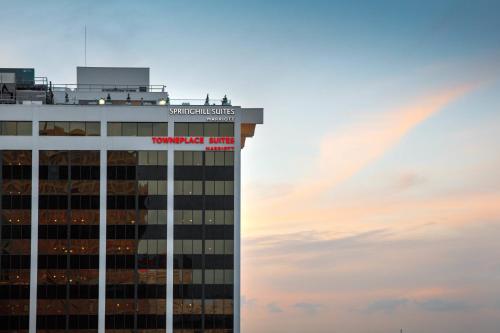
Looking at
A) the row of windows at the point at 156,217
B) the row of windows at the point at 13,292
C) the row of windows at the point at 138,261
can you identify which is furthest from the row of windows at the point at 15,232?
the row of windows at the point at 156,217

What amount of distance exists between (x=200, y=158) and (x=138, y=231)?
16.0 meters

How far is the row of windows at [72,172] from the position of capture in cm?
14488

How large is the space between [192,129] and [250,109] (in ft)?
34.7

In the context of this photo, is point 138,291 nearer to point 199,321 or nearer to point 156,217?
point 199,321

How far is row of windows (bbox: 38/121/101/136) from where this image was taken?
145125 millimetres

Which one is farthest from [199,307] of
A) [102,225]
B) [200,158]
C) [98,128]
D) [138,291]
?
[98,128]

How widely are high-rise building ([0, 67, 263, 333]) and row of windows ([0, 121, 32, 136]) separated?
17cm

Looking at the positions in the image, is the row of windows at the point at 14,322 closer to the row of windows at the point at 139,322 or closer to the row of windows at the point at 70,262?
the row of windows at the point at 70,262

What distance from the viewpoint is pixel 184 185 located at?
145 meters

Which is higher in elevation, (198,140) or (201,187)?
(198,140)

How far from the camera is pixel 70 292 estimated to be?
468 feet

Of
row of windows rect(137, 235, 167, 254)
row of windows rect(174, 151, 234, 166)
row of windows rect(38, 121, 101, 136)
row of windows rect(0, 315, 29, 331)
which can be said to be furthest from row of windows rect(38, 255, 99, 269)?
row of windows rect(174, 151, 234, 166)

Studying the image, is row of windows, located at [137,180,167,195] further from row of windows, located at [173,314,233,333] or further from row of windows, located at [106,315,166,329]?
row of windows, located at [173,314,233,333]

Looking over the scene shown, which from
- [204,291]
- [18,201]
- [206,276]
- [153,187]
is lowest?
[204,291]
